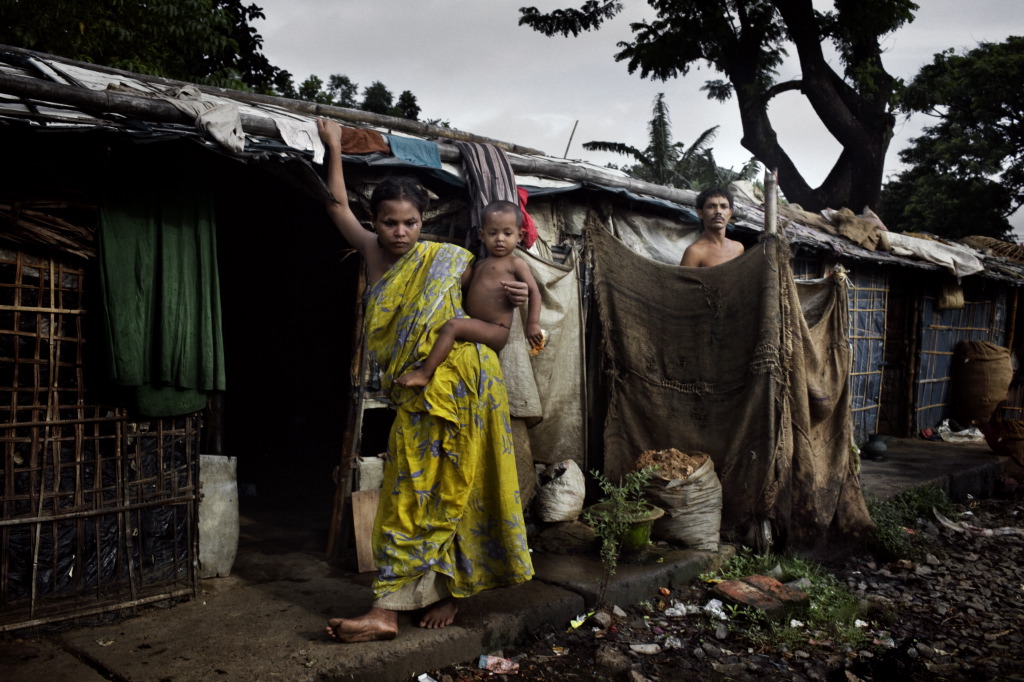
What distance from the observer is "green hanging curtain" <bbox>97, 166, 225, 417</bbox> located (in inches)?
124

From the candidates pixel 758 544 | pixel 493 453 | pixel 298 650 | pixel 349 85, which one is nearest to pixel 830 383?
pixel 758 544

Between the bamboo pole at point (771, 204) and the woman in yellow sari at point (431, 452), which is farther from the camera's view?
the bamboo pole at point (771, 204)

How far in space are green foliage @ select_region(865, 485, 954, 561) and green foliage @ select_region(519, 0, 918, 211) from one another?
975cm

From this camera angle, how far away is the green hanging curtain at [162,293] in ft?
10.3

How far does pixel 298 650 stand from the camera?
283 cm

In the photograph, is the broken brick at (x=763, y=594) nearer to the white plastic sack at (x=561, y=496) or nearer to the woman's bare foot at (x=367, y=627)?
the white plastic sack at (x=561, y=496)

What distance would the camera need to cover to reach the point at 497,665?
306 centimetres

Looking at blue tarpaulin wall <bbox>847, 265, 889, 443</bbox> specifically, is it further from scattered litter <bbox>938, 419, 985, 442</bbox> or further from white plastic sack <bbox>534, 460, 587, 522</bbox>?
white plastic sack <bbox>534, 460, 587, 522</bbox>

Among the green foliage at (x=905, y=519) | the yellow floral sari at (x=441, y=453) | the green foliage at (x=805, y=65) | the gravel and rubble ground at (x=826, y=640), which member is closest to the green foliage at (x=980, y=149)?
the green foliage at (x=805, y=65)

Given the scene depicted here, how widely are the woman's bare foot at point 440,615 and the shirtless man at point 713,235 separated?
113 inches

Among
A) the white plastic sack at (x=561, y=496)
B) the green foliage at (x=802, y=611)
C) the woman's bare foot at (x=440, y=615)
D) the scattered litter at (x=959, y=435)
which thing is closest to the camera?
the woman's bare foot at (x=440, y=615)

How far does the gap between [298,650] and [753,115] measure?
1471cm

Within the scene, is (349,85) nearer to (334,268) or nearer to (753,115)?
(753,115)

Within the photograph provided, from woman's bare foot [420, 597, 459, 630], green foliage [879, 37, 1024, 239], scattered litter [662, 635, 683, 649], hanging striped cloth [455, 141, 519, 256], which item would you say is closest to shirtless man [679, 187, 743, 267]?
hanging striped cloth [455, 141, 519, 256]
